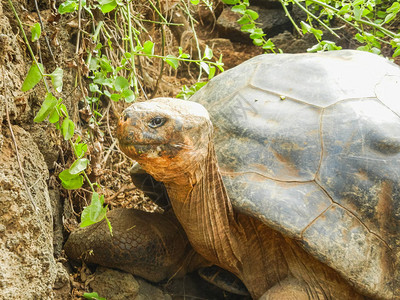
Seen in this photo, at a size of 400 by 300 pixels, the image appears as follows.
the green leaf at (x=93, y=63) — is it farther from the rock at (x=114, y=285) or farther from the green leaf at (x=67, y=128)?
the rock at (x=114, y=285)

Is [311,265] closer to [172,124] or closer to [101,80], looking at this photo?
[172,124]

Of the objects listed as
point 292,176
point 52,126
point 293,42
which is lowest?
Answer: point 293,42

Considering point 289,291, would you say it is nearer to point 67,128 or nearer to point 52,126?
point 67,128

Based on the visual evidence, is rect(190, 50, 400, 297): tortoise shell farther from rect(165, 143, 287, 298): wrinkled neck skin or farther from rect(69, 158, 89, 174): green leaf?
rect(69, 158, 89, 174): green leaf

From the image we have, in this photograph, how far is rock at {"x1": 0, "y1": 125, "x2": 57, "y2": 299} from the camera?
1.69m

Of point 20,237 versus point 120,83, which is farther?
point 120,83

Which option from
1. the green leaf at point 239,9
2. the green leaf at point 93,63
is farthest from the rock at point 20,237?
the green leaf at point 239,9

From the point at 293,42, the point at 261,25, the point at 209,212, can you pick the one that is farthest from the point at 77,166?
the point at 261,25

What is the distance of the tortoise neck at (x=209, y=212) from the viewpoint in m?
2.05

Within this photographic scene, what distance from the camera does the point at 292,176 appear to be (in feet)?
6.97

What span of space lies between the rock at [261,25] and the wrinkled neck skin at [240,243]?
3.33m

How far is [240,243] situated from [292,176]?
0.45m

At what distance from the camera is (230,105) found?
2422 mm

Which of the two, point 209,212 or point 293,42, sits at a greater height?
point 209,212
